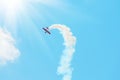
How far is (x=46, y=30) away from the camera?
80000mm

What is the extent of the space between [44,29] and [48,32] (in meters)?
3.45

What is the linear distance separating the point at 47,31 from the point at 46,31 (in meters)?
0.60

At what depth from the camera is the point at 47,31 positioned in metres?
79.8

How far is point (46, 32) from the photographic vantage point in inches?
3127

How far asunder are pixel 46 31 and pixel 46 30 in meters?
0.56

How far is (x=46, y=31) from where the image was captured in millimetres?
79938

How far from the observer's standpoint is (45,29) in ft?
264

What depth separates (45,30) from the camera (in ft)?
263

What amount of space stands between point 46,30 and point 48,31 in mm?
1552

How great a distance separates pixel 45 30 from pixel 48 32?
7.98 feet

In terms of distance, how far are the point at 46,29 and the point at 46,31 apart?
1.20 metres

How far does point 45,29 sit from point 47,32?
230 cm

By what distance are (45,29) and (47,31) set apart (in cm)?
182

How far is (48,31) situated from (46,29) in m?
2.03
